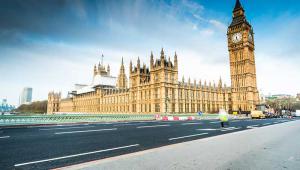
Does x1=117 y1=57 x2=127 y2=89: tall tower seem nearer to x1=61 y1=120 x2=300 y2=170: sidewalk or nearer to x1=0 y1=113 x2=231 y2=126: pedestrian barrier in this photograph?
x1=0 y1=113 x2=231 y2=126: pedestrian barrier

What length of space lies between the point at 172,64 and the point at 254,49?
145ft

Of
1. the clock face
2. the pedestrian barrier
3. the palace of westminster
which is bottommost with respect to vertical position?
the pedestrian barrier

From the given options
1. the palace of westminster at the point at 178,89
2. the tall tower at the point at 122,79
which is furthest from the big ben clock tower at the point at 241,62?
the tall tower at the point at 122,79

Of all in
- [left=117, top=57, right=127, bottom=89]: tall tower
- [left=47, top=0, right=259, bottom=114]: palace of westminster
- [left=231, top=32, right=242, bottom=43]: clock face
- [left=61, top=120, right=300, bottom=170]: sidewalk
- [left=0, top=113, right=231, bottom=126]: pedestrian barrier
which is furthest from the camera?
[left=117, top=57, right=127, bottom=89]: tall tower

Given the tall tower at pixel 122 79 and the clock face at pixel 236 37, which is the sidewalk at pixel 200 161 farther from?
the tall tower at pixel 122 79

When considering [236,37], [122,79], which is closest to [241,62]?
[236,37]

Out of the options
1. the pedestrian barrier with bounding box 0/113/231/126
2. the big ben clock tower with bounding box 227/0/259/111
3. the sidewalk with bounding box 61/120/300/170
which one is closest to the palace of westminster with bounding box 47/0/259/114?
the big ben clock tower with bounding box 227/0/259/111

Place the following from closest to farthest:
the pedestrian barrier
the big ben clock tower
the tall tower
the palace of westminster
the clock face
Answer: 1. the pedestrian barrier
2. the palace of westminster
3. the big ben clock tower
4. the clock face
5. the tall tower

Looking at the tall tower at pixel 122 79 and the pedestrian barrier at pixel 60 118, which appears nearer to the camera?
the pedestrian barrier at pixel 60 118

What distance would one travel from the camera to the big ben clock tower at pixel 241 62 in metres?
80.0

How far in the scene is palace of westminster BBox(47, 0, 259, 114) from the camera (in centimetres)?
6383

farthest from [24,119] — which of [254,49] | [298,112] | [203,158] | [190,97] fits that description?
[254,49]

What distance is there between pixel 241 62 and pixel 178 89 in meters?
34.1

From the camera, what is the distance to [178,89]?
66250 mm
